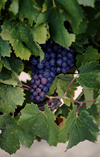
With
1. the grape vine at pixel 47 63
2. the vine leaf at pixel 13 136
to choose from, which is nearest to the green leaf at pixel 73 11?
the grape vine at pixel 47 63

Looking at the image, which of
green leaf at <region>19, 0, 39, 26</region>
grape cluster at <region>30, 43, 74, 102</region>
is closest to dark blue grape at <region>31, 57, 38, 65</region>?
grape cluster at <region>30, 43, 74, 102</region>

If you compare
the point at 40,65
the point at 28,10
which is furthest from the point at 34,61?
the point at 28,10

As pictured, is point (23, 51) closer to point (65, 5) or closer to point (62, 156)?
point (65, 5)

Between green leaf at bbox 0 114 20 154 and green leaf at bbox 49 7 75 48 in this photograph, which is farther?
green leaf at bbox 0 114 20 154

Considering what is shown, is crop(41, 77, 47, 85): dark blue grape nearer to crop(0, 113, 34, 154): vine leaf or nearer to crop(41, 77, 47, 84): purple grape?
crop(41, 77, 47, 84): purple grape

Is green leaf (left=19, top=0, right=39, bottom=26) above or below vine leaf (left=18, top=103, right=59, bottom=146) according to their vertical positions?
above

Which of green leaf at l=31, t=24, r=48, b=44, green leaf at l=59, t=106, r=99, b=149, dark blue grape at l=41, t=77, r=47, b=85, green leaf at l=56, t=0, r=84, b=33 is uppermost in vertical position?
green leaf at l=56, t=0, r=84, b=33

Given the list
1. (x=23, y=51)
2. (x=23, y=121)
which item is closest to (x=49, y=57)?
(x=23, y=51)

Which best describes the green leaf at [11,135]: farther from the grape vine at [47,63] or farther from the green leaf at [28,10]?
the green leaf at [28,10]
